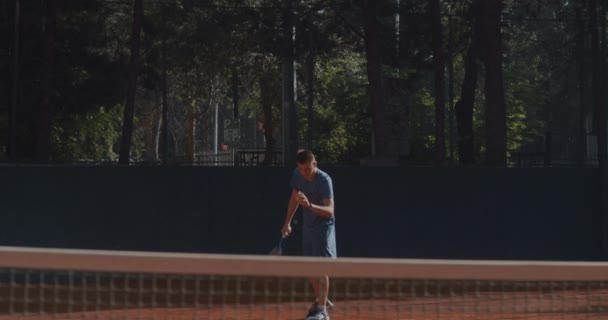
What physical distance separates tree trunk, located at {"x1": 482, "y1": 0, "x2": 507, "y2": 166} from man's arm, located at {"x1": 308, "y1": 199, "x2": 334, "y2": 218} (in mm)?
12496

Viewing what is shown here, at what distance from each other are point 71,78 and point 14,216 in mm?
17008

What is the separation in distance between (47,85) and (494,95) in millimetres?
14723

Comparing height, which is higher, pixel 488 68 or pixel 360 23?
pixel 360 23

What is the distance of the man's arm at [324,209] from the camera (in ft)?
34.7

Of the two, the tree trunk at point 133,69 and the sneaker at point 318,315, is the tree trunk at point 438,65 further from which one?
the sneaker at point 318,315

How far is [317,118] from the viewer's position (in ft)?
136

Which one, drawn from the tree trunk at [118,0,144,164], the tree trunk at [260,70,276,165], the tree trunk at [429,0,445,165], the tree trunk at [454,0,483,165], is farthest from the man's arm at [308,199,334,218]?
the tree trunk at [260,70,276,165]

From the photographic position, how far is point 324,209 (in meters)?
10.6

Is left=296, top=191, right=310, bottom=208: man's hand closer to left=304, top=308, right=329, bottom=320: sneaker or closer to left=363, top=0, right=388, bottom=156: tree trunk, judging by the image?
left=304, top=308, right=329, bottom=320: sneaker

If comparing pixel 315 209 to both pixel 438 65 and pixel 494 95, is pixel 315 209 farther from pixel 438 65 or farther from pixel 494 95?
pixel 438 65

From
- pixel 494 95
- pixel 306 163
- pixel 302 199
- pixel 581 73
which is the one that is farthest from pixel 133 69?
pixel 302 199

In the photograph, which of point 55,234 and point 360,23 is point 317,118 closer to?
point 360,23

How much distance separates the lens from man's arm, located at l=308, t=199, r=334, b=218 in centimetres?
1056

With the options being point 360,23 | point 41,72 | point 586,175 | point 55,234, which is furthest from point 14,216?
point 41,72
